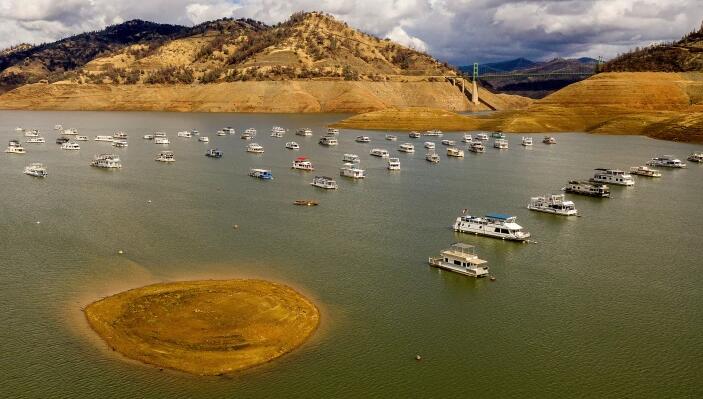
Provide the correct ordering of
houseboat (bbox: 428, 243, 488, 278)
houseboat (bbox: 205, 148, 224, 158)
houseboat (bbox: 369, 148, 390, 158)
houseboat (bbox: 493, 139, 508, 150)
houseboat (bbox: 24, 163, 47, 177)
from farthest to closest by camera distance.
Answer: houseboat (bbox: 493, 139, 508, 150) < houseboat (bbox: 369, 148, 390, 158) < houseboat (bbox: 205, 148, 224, 158) < houseboat (bbox: 24, 163, 47, 177) < houseboat (bbox: 428, 243, 488, 278)

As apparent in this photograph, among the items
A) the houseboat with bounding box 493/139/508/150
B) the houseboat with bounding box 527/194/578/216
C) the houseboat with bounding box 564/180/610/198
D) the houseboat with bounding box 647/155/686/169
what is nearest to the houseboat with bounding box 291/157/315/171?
the houseboat with bounding box 527/194/578/216

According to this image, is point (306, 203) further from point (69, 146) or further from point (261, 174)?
point (69, 146)

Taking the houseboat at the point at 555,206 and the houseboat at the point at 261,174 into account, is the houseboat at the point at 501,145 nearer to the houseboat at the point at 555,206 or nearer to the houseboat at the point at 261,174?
the houseboat at the point at 261,174

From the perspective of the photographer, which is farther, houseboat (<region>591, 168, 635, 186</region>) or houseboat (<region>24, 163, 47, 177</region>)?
houseboat (<region>24, 163, 47, 177</region>)

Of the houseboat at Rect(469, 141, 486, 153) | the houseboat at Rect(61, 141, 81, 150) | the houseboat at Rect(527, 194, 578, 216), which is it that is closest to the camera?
the houseboat at Rect(527, 194, 578, 216)

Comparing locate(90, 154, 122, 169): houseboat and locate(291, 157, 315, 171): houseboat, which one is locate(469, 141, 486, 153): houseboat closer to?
locate(291, 157, 315, 171): houseboat

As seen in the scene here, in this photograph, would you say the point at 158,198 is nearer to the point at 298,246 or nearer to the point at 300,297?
the point at 298,246

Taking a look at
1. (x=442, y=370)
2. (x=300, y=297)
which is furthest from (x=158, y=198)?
(x=442, y=370)
